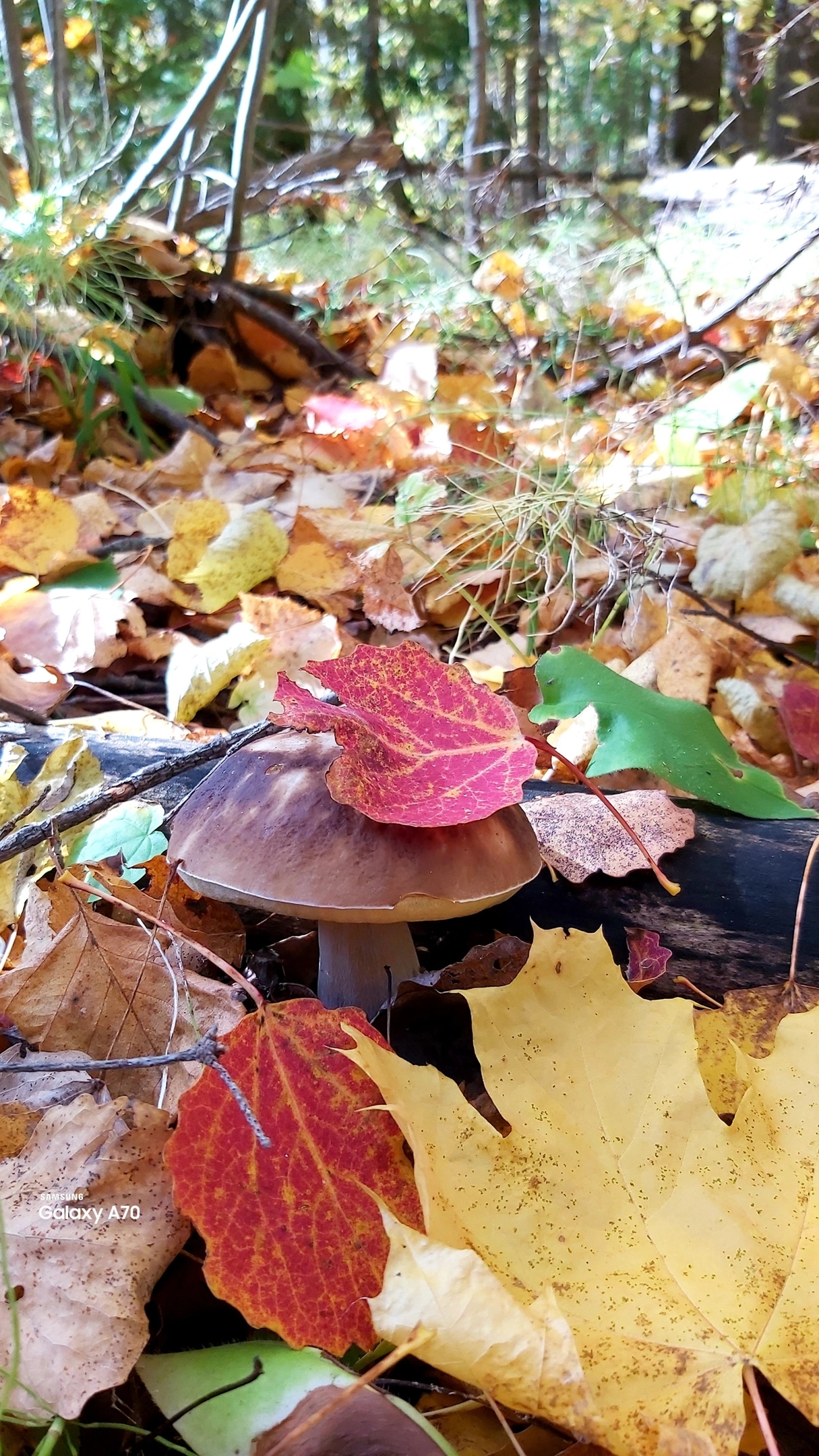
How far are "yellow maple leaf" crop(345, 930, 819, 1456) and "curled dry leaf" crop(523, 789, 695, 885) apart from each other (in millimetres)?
296

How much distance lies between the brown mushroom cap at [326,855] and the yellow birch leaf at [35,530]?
1186 millimetres

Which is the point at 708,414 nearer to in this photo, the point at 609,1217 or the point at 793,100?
Answer: the point at 609,1217

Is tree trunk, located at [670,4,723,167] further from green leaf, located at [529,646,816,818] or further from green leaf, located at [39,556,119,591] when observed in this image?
green leaf, located at [529,646,816,818]

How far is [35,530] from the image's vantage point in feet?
5.93

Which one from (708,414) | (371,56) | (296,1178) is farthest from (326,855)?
(371,56)

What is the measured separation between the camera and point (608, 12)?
403 inches

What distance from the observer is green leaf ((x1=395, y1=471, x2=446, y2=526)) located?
1.91 m

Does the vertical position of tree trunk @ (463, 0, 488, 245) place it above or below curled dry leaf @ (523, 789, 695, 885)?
above

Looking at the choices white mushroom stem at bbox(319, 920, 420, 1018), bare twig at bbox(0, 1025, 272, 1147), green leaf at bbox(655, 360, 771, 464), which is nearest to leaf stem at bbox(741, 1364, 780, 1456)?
bare twig at bbox(0, 1025, 272, 1147)

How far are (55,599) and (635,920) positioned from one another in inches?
49.2

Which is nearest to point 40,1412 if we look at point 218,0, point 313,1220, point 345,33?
point 313,1220

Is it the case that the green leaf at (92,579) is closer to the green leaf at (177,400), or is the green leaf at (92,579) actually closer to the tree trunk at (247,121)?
the green leaf at (177,400)

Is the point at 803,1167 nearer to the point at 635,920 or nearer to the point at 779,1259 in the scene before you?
the point at 779,1259

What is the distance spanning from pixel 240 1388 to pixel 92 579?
155 cm
